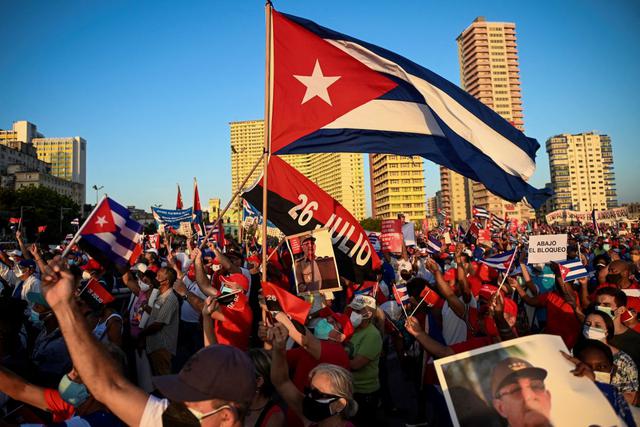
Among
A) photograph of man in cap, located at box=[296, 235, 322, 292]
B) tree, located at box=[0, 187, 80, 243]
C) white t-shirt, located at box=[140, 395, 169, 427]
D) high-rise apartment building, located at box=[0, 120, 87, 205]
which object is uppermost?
high-rise apartment building, located at box=[0, 120, 87, 205]

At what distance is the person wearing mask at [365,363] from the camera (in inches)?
165

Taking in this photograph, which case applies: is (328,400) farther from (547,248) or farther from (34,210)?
(34,210)

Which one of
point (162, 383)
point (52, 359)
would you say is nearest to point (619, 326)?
point (162, 383)

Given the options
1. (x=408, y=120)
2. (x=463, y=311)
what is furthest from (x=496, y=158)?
(x=463, y=311)

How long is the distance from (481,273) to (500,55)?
543ft

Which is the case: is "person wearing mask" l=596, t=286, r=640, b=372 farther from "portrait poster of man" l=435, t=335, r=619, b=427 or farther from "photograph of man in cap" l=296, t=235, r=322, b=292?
"photograph of man in cap" l=296, t=235, r=322, b=292

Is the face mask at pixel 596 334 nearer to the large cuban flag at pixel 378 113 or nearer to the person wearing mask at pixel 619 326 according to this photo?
the person wearing mask at pixel 619 326

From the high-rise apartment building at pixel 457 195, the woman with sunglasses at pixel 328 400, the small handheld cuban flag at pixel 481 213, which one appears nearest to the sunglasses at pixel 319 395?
the woman with sunglasses at pixel 328 400

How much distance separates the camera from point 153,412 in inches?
74.0

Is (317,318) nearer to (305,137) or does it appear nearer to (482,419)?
(305,137)

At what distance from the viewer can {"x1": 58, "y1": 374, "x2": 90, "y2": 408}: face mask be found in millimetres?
2656

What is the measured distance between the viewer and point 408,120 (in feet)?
17.4

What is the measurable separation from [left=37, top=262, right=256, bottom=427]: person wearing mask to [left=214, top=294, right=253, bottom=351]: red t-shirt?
7.88ft

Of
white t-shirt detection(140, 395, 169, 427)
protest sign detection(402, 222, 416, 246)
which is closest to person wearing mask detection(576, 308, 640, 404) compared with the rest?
white t-shirt detection(140, 395, 169, 427)
